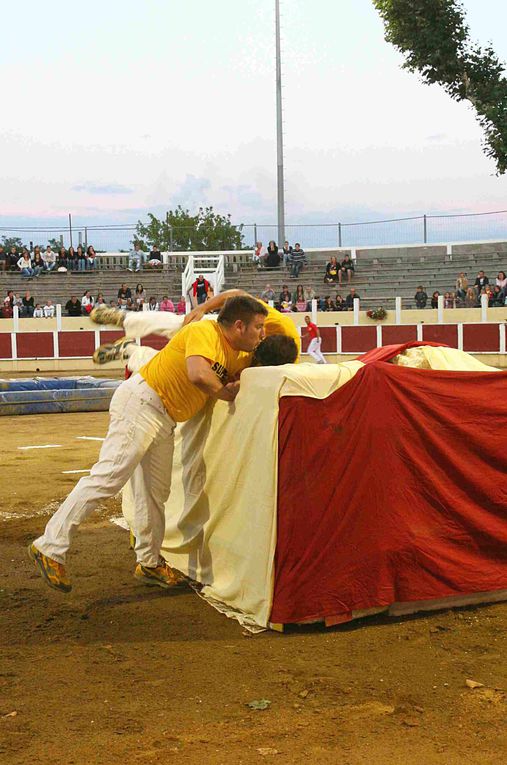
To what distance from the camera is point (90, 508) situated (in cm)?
477

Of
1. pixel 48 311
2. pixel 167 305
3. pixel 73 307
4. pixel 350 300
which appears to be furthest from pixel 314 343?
pixel 48 311

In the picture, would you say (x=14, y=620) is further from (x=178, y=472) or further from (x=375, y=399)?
(x=375, y=399)

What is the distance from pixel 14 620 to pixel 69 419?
31.9 ft

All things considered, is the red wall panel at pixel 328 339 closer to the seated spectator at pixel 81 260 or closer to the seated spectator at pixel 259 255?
the seated spectator at pixel 259 255

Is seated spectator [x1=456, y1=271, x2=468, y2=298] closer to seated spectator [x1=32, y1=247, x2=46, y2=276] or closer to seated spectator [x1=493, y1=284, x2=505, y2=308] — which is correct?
seated spectator [x1=493, y1=284, x2=505, y2=308]

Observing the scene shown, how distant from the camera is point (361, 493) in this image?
14.5ft

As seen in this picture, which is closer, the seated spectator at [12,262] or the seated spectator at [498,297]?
the seated spectator at [498,297]

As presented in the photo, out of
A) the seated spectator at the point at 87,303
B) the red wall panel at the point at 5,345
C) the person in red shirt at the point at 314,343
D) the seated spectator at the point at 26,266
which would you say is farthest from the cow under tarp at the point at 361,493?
the seated spectator at the point at 26,266

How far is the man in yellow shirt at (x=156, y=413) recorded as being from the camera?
15.3ft

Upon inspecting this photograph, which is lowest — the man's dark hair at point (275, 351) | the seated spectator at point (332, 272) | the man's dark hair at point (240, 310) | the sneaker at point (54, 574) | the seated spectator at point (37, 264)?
the sneaker at point (54, 574)

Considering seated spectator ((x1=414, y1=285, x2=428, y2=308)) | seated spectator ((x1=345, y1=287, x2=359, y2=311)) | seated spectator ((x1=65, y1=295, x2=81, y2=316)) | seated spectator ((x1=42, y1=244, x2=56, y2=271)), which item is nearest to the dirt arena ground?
seated spectator ((x1=414, y1=285, x2=428, y2=308))

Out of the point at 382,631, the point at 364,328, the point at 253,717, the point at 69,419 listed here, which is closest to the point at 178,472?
the point at 382,631

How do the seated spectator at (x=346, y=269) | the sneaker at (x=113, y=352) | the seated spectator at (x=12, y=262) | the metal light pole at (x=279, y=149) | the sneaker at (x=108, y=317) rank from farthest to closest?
the metal light pole at (x=279, y=149) < the seated spectator at (x=12, y=262) < the seated spectator at (x=346, y=269) < the sneaker at (x=108, y=317) < the sneaker at (x=113, y=352)

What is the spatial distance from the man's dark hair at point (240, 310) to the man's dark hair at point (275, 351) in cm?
17
